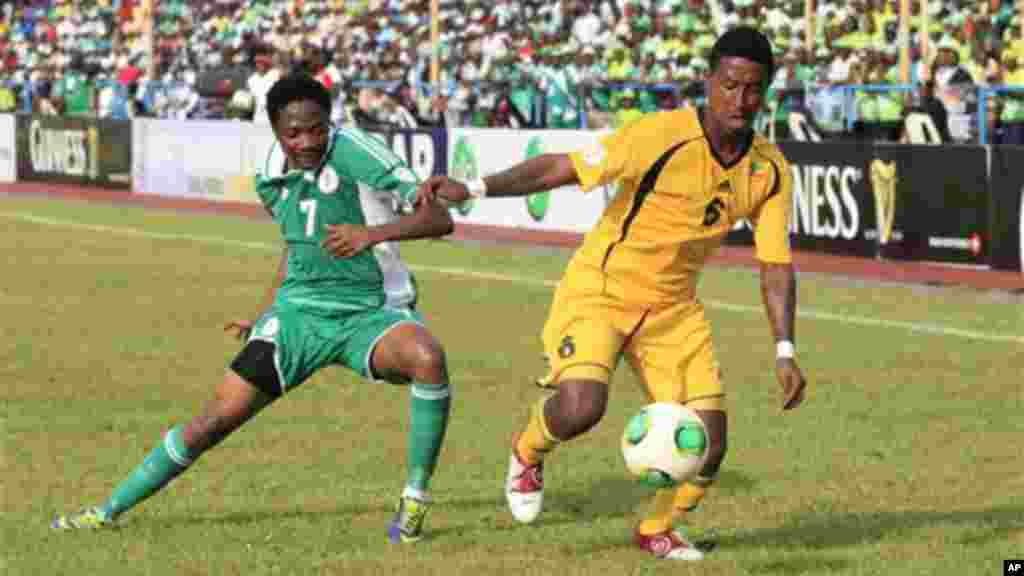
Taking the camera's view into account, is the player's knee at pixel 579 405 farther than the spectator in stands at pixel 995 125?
No

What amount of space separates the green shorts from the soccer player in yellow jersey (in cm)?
66

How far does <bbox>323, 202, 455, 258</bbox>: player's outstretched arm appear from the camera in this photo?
25.7 feet

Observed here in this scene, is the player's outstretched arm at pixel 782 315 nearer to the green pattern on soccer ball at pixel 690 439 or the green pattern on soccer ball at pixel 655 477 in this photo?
the green pattern on soccer ball at pixel 690 439

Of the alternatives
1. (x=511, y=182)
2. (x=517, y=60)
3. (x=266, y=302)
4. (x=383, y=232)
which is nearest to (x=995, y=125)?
(x=517, y=60)

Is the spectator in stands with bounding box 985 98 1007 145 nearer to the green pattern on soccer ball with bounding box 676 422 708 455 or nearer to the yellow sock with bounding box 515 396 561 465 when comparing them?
the yellow sock with bounding box 515 396 561 465

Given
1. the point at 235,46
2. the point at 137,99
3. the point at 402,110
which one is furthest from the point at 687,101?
the point at 235,46

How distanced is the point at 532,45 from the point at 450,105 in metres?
3.44

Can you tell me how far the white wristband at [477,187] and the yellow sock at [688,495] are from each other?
60.6 inches

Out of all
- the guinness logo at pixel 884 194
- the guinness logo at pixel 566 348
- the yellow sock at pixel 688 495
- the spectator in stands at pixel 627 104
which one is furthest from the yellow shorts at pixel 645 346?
the spectator in stands at pixel 627 104

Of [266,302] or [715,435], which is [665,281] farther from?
[266,302]

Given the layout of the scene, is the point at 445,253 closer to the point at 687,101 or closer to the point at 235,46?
the point at 687,101

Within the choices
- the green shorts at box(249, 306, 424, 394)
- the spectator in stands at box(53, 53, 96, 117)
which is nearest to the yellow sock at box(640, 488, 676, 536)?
the green shorts at box(249, 306, 424, 394)

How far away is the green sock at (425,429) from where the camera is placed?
8.45 meters

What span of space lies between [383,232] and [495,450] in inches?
135
